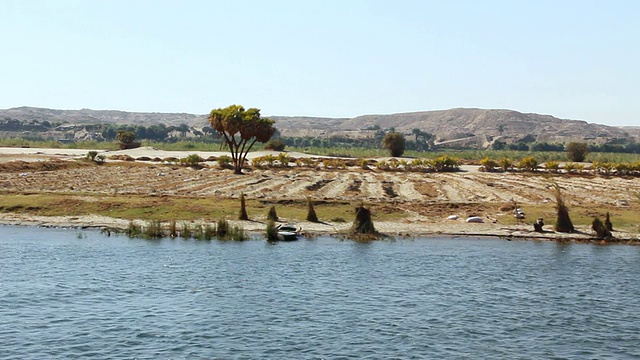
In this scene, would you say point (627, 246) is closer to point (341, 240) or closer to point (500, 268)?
→ point (500, 268)

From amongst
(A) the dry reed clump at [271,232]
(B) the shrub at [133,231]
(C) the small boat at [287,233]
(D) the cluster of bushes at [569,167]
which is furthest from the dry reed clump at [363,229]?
(D) the cluster of bushes at [569,167]

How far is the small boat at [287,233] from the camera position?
1604 inches

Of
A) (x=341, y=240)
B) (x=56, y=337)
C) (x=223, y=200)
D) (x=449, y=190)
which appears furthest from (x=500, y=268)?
(x=449, y=190)

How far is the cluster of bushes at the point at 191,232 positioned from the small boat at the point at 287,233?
1.75 meters

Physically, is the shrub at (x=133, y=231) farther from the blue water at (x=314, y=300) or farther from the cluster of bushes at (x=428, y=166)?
the cluster of bushes at (x=428, y=166)

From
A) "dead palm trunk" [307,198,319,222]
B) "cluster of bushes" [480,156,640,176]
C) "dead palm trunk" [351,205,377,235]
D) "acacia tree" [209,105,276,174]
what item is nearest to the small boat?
"dead palm trunk" [351,205,377,235]

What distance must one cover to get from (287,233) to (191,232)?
503 cm

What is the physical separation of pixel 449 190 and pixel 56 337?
4354 centimetres

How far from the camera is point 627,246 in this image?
133ft

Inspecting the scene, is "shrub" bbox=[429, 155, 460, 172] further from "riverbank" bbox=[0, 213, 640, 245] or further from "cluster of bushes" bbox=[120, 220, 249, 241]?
"cluster of bushes" bbox=[120, 220, 249, 241]

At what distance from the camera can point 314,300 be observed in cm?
2758

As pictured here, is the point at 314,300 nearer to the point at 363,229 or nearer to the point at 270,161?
the point at 363,229

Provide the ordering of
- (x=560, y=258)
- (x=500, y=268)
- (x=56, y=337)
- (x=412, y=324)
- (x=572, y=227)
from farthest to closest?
1. (x=572, y=227)
2. (x=560, y=258)
3. (x=500, y=268)
4. (x=412, y=324)
5. (x=56, y=337)

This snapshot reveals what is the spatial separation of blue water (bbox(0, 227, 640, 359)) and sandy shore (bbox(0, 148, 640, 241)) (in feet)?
15.0
